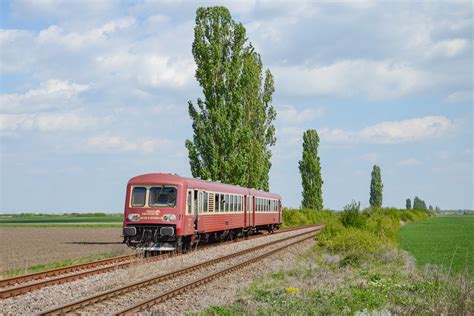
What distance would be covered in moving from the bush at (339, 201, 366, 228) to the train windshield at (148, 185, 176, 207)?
9.24m

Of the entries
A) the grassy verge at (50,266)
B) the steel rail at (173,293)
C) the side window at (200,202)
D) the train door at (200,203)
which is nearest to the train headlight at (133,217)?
the grassy verge at (50,266)

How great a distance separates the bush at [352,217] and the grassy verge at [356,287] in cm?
415

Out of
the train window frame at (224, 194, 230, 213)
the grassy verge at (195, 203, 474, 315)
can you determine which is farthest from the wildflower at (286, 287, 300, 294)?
the train window frame at (224, 194, 230, 213)

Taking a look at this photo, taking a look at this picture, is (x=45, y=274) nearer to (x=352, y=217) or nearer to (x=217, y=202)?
(x=217, y=202)

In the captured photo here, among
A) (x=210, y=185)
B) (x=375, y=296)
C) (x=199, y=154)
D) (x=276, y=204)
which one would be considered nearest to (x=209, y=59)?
(x=199, y=154)

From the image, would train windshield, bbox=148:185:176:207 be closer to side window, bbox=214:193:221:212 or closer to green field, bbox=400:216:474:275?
side window, bbox=214:193:221:212

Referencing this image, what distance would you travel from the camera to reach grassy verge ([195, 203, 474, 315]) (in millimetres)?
10008

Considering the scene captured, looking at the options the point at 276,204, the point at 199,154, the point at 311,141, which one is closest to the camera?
the point at 199,154

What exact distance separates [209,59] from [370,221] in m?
16.1

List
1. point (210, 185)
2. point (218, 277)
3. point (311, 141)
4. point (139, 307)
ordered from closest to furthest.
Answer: point (139, 307), point (218, 277), point (210, 185), point (311, 141)

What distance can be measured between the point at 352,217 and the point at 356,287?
14.8 metres

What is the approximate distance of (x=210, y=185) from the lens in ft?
86.3

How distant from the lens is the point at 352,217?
28.2 meters

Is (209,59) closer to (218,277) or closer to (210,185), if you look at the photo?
(210,185)
